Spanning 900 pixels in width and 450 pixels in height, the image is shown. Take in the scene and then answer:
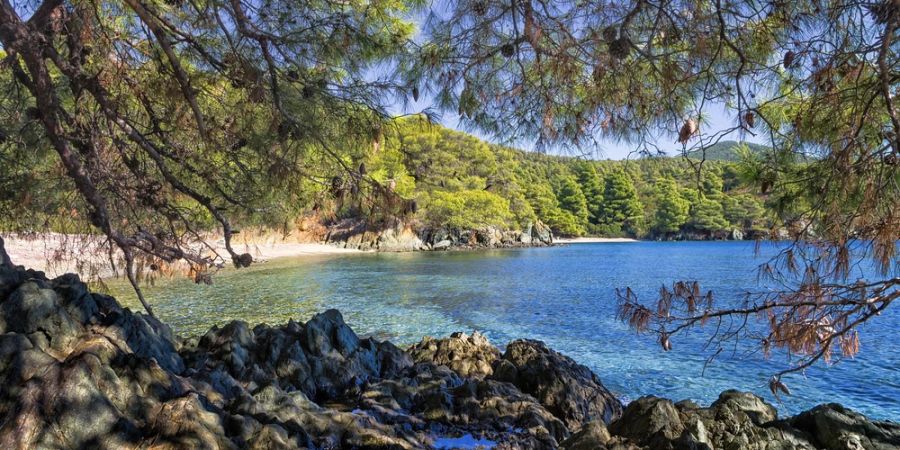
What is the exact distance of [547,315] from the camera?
11.1 metres

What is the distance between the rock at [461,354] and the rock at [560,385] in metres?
0.26

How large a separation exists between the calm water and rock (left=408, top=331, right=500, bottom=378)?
1679 mm

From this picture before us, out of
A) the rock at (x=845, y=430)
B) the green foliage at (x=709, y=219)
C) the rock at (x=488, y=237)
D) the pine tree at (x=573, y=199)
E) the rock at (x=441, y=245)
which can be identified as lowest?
the rock at (x=845, y=430)

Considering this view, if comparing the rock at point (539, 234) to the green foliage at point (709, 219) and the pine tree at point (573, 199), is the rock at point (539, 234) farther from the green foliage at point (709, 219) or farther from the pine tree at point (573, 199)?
the green foliage at point (709, 219)

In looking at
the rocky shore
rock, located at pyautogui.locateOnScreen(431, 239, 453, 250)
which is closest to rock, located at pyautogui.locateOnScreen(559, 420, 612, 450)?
the rocky shore

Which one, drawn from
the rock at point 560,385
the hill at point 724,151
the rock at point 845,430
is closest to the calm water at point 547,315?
the rock at point 560,385

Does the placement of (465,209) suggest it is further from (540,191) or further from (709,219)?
(709,219)

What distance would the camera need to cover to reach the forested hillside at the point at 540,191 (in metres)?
2.93

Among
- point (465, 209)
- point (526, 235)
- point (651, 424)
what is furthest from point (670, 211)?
point (651, 424)

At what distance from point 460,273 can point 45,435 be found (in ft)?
59.0

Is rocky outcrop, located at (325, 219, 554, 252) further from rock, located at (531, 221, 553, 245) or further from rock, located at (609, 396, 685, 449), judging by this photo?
rock, located at (609, 396, 685, 449)

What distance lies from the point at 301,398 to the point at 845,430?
349cm

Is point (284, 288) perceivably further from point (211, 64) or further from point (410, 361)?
point (211, 64)

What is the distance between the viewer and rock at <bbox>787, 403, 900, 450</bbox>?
9.61 feet
